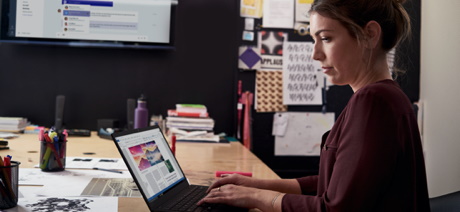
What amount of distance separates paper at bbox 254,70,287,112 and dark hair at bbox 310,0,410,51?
5.45 feet

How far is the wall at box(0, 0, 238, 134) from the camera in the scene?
8.54ft

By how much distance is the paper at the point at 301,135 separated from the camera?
2.73m

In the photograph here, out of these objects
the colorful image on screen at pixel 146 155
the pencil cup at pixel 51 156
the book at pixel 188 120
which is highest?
the book at pixel 188 120

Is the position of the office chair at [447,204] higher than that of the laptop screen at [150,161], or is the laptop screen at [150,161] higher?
the laptop screen at [150,161]

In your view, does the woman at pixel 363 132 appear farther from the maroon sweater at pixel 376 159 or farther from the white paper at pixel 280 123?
the white paper at pixel 280 123

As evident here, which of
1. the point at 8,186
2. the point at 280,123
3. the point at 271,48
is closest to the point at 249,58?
the point at 271,48

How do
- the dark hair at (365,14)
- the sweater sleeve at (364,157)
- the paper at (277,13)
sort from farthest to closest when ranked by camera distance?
1. the paper at (277,13)
2. the dark hair at (365,14)
3. the sweater sleeve at (364,157)

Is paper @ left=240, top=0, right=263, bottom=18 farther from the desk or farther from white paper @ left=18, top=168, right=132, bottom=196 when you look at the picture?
white paper @ left=18, top=168, right=132, bottom=196

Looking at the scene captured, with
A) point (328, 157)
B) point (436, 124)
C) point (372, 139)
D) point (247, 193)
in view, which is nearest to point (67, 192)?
point (247, 193)

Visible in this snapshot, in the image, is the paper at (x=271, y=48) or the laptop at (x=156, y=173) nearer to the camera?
the laptop at (x=156, y=173)

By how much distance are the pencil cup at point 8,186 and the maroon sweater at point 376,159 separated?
65cm

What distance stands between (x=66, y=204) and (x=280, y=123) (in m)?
1.78

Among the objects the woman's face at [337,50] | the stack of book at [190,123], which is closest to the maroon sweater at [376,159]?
the woman's face at [337,50]

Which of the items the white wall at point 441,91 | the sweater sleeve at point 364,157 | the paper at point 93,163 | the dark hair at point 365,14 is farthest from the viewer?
the white wall at point 441,91
